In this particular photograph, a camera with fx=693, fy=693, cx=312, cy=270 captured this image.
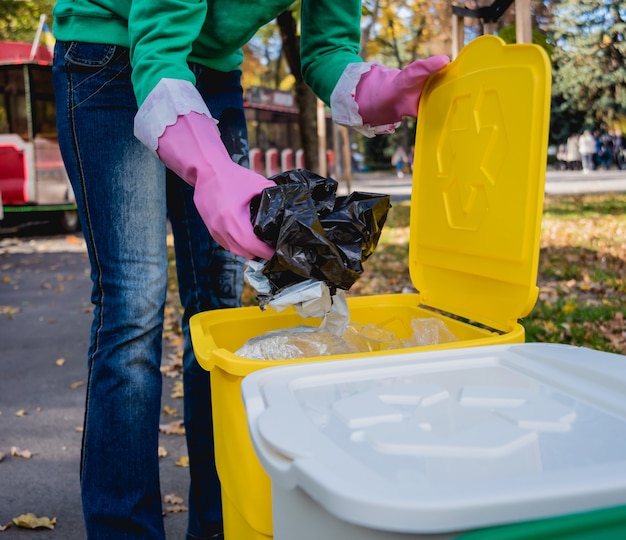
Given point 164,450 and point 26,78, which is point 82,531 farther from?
point 26,78

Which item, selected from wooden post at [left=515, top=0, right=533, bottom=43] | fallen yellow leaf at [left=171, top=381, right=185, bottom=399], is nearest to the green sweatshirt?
wooden post at [left=515, top=0, right=533, bottom=43]

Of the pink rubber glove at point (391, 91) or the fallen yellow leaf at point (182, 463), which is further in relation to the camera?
the fallen yellow leaf at point (182, 463)

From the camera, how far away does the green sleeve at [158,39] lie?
1.24 metres

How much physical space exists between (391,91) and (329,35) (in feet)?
0.93

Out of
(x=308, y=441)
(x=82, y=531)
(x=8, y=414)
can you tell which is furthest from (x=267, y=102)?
(x=308, y=441)

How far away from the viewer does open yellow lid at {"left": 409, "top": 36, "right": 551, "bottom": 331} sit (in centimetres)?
121

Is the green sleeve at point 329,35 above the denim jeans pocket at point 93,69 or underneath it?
above

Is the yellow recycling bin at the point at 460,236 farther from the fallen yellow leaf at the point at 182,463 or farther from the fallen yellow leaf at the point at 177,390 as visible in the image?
the fallen yellow leaf at the point at 177,390

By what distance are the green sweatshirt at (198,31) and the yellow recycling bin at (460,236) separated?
0.29 metres

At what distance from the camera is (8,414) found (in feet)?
10.3

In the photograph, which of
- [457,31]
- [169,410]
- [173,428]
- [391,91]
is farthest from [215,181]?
[457,31]

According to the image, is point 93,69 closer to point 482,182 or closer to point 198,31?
point 198,31

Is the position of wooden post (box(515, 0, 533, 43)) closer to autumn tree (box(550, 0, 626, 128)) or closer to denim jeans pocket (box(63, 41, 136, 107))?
denim jeans pocket (box(63, 41, 136, 107))

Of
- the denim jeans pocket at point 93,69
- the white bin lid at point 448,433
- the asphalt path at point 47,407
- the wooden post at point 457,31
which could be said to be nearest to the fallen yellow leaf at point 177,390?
the asphalt path at point 47,407
